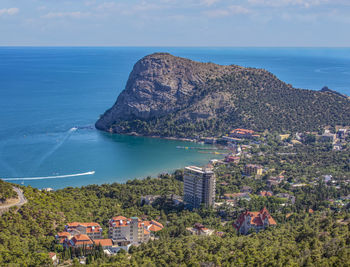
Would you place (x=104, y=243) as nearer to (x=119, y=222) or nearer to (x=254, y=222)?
(x=119, y=222)

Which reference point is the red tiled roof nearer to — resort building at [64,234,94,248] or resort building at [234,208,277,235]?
resort building at [234,208,277,235]

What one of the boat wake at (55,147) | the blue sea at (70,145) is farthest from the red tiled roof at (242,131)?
the boat wake at (55,147)

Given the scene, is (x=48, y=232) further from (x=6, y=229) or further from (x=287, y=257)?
(x=287, y=257)

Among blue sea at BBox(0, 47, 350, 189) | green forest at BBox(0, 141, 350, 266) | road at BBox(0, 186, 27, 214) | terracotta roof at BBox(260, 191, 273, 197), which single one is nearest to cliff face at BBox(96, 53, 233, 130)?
blue sea at BBox(0, 47, 350, 189)

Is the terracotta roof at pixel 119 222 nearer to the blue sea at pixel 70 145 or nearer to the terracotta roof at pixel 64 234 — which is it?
the terracotta roof at pixel 64 234

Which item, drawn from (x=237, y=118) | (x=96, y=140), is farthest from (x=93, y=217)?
(x=237, y=118)

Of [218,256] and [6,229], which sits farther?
[6,229]
